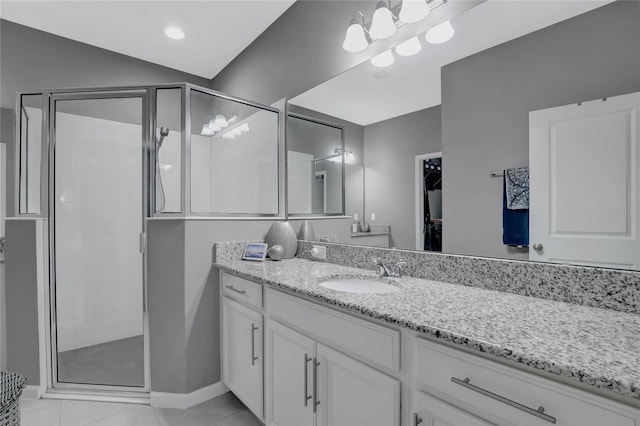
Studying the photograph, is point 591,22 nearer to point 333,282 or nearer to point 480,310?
point 480,310

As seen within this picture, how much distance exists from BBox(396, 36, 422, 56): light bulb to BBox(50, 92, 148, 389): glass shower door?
1624mm

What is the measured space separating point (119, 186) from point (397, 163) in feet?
6.92

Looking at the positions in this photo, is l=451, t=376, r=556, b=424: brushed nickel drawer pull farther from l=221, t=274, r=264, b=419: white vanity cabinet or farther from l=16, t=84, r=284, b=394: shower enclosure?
l=16, t=84, r=284, b=394: shower enclosure

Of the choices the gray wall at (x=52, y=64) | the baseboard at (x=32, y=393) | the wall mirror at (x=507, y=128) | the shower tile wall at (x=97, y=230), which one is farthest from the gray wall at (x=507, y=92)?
the gray wall at (x=52, y=64)

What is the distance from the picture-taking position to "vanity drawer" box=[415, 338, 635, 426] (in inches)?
23.5

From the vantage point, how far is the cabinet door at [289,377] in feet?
4.11

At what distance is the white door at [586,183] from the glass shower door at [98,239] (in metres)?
2.16

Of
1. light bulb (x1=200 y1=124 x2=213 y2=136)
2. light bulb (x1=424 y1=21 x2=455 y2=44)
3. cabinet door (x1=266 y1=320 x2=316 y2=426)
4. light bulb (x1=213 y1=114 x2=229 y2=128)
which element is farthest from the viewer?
light bulb (x1=213 y1=114 x2=229 y2=128)

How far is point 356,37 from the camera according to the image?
5.79 feet

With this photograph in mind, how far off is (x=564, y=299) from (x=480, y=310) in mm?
337

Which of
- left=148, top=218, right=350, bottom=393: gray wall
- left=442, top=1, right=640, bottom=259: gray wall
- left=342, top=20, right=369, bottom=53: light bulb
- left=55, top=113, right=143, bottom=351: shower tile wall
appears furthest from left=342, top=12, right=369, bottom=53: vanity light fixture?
left=55, top=113, right=143, bottom=351: shower tile wall

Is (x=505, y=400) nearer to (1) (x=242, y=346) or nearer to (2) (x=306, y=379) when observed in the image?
(2) (x=306, y=379)

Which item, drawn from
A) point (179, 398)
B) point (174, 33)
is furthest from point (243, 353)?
point (174, 33)

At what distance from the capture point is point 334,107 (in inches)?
78.4
